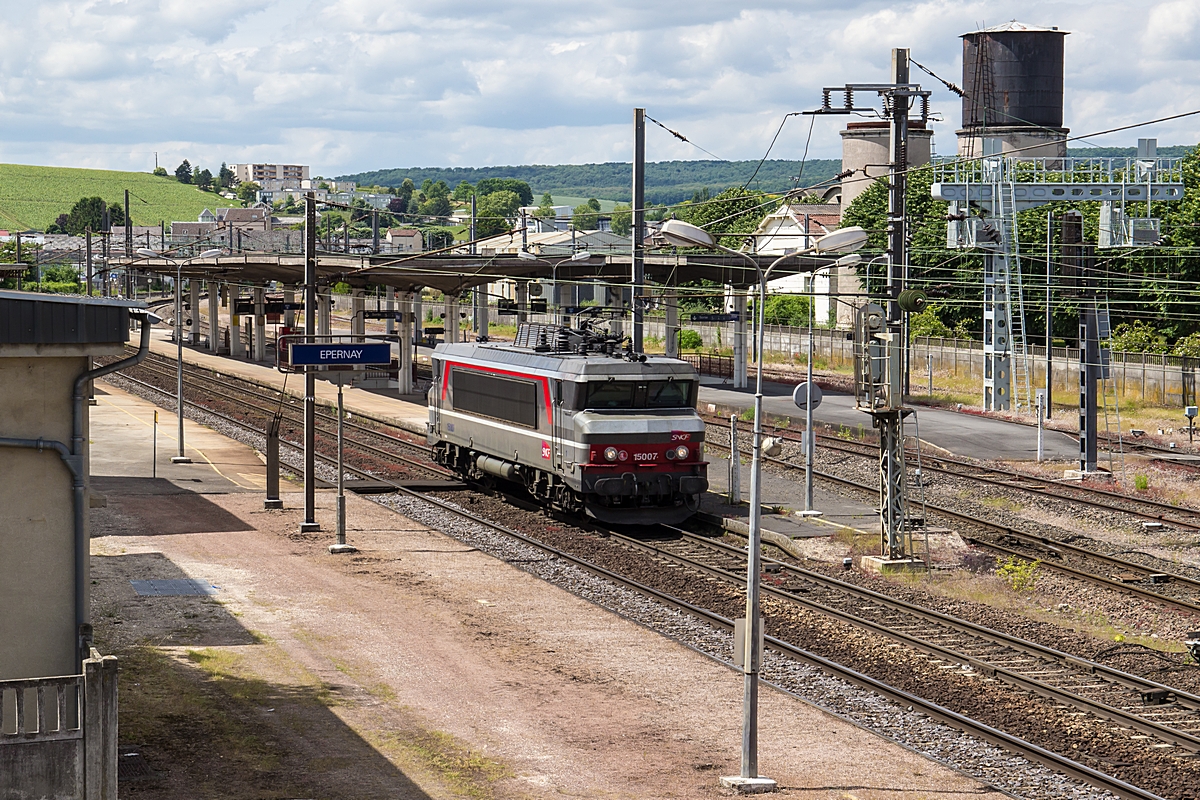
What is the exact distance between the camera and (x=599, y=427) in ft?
88.7

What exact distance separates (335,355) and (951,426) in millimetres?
27632

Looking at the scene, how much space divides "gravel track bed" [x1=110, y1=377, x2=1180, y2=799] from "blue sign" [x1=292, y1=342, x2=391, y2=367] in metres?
4.21

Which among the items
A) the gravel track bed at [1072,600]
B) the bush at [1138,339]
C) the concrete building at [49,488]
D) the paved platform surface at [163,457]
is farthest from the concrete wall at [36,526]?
the bush at [1138,339]

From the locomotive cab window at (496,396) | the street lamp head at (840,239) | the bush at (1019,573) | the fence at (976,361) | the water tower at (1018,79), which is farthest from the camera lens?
the water tower at (1018,79)

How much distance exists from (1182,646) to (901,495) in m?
6.43

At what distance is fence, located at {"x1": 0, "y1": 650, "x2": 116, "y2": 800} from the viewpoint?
1104 cm

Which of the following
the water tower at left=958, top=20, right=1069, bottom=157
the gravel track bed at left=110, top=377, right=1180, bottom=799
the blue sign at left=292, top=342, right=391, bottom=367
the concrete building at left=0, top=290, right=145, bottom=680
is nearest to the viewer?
the concrete building at left=0, top=290, right=145, bottom=680

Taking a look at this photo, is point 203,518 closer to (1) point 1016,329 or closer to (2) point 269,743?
(2) point 269,743

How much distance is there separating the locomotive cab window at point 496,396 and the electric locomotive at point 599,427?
0.04m

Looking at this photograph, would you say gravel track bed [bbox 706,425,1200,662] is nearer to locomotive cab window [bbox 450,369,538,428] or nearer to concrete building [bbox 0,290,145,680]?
locomotive cab window [bbox 450,369,538,428]

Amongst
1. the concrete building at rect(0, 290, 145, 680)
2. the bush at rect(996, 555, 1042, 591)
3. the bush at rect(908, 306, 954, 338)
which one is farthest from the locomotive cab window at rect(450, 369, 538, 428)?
the bush at rect(908, 306, 954, 338)

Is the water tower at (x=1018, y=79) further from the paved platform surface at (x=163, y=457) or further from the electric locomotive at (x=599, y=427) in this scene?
the electric locomotive at (x=599, y=427)

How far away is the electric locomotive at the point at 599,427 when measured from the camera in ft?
89.4

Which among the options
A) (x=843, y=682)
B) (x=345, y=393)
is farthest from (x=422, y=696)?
(x=345, y=393)
